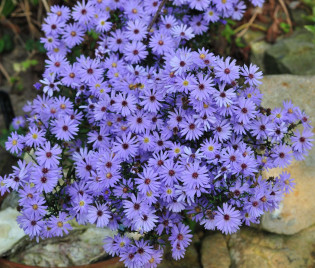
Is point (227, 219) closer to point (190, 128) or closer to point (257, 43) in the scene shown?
point (190, 128)

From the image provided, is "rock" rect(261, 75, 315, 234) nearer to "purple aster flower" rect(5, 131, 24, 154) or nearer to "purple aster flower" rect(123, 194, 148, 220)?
"purple aster flower" rect(123, 194, 148, 220)

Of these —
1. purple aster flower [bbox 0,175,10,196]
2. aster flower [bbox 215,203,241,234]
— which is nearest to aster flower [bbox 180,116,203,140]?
aster flower [bbox 215,203,241,234]

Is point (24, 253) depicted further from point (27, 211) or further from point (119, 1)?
point (119, 1)

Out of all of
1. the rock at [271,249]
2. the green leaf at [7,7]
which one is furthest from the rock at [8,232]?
the green leaf at [7,7]

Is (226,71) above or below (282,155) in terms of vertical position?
above

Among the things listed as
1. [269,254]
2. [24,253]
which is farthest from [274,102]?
[24,253]

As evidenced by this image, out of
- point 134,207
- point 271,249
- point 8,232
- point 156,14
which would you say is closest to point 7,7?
point 156,14
